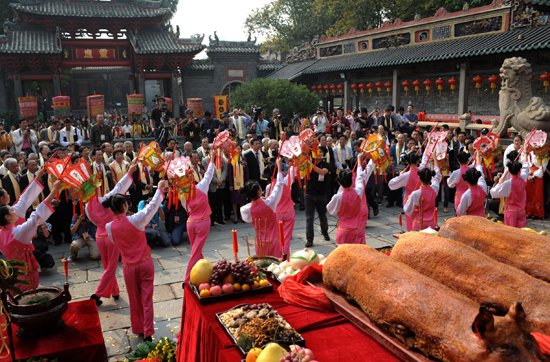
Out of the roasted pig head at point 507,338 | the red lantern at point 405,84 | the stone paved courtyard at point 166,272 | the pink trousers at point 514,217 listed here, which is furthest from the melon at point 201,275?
the red lantern at point 405,84

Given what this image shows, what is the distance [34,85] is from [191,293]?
85.2 feet

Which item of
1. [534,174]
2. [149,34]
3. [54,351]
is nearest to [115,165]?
[54,351]

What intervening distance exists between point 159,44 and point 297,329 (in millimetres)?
21065

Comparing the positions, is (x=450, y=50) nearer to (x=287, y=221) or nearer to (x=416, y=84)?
(x=416, y=84)

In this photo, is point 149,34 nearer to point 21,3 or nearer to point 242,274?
point 21,3

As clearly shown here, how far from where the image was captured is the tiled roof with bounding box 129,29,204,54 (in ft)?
70.4

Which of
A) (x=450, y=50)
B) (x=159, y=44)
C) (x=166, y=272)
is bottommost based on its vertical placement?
(x=166, y=272)

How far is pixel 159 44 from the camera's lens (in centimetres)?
2197

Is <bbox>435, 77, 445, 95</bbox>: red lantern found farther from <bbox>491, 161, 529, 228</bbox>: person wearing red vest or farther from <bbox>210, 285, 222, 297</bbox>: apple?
<bbox>210, 285, 222, 297</bbox>: apple

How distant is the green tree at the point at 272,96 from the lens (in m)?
18.9

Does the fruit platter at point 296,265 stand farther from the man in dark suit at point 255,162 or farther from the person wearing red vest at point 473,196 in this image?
the man in dark suit at point 255,162

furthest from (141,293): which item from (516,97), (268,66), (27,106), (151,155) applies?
(268,66)

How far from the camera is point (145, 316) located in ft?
16.8

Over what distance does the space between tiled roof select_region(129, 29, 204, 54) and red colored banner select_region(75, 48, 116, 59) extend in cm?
123
